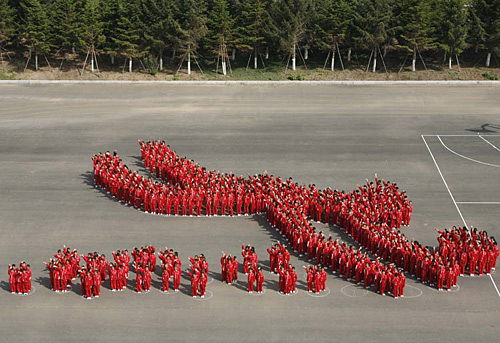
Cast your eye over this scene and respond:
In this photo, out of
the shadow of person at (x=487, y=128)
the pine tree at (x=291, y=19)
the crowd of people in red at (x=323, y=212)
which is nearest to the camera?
the crowd of people in red at (x=323, y=212)

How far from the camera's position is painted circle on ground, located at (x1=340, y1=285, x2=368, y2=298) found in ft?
82.7

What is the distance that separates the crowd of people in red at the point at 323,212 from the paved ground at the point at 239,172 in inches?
30.5

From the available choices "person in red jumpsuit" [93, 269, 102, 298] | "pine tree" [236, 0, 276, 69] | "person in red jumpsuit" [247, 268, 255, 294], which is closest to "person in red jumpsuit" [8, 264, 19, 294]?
"person in red jumpsuit" [93, 269, 102, 298]

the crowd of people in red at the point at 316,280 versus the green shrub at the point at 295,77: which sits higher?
the green shrub at the point at 295,77

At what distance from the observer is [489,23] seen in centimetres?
6003

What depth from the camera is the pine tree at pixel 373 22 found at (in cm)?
5866

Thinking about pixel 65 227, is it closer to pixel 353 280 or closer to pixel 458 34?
pixel 353 280

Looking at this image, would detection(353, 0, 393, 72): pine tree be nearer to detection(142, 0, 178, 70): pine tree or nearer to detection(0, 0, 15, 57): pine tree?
detection(142, 0, 178, 70): pine tree

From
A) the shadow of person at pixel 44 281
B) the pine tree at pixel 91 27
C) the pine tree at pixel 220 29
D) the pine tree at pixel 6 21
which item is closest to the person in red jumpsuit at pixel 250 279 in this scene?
the shadow of person at pixel 44 281

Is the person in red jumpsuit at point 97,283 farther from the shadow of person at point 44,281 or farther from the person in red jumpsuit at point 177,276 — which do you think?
the person in red jumpsuit at point 177,276

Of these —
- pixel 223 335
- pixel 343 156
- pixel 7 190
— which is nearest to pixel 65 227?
pixel 7 190

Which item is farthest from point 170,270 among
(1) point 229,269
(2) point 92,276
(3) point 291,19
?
(3) point 291,19

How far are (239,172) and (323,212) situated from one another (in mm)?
7532

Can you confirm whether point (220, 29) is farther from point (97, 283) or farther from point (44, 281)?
point (97, 283)
